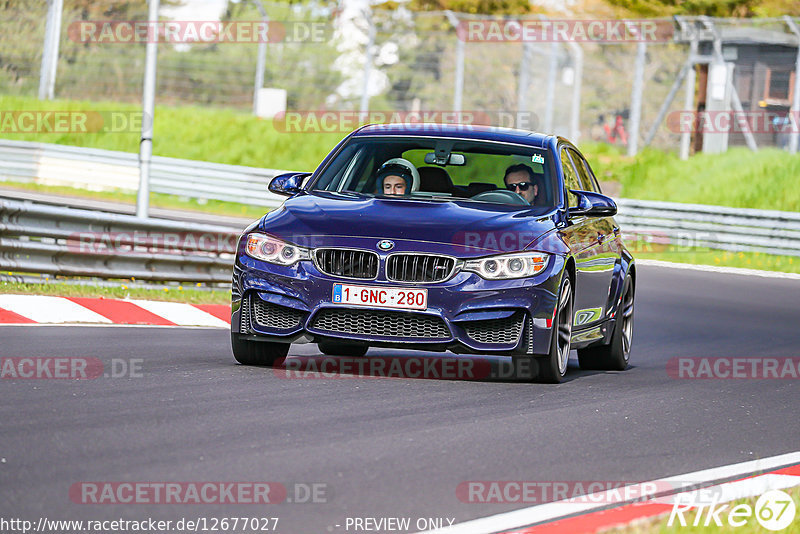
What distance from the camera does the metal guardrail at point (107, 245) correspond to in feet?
44.4

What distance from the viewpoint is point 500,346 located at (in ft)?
28.8

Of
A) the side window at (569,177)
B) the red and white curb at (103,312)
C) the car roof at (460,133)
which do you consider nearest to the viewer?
the side window at (569,177)

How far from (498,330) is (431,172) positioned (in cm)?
170

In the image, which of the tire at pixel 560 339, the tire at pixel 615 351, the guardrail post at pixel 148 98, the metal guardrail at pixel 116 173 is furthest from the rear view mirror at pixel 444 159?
the metal guardrail at pixel 116 173

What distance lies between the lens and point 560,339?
930cm

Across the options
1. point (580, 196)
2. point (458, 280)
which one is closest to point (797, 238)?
point (580, 196)

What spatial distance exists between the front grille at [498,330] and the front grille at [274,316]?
102 centimetres

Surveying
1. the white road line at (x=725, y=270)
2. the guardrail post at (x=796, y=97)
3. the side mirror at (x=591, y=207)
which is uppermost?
the guardrail post at (x=796, y=97)

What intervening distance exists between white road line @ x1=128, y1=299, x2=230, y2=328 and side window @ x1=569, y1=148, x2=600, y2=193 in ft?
11.8

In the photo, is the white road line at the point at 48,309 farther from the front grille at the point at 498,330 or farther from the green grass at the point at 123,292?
the front grille at the point at 498,330

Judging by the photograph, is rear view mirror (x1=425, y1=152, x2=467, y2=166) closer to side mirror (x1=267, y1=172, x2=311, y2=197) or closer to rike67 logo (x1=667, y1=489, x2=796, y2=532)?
side mirror (x1=267, y1=172, x2=311, y2=197)

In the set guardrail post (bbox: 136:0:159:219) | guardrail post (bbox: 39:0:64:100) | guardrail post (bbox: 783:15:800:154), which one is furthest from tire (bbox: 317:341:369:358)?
guardrail post (bbox: 39:0:64:100)

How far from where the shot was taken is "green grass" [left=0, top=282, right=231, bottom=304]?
13470 millimetres

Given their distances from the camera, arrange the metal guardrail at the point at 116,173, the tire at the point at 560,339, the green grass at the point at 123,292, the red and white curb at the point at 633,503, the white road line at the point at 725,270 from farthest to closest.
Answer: the metal guardrail at the point at 116,173
the white road line at the point at 725,270
the green grass at the point at 123,292
the tire at the point at 560,339
the red and white curb at the point at 633,503
